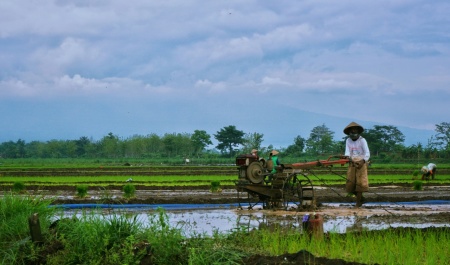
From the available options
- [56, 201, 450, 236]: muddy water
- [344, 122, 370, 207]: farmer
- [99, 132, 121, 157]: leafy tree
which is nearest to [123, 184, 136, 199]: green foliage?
[56, 201, 450, 236]: muddy water

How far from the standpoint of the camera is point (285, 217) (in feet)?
42.3

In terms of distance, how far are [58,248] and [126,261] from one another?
1.14 m

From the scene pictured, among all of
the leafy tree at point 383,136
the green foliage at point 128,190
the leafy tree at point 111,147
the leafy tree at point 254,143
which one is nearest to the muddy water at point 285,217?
the green foliage at point 128,190

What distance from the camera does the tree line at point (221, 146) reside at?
70250 millimetres

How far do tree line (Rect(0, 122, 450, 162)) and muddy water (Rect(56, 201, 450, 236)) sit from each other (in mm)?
45856

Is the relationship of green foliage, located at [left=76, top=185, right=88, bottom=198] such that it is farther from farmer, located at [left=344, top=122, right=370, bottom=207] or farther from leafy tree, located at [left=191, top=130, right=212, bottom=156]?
leafy tree, located at [left=191, top=130, right=212, bottom=156]

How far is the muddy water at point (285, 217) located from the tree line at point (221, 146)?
150 feet

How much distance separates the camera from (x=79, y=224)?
720 cm

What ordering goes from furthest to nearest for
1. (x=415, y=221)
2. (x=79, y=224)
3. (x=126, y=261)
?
(x=415, y=221) < (x=79, y=224) < (x=126, y=261)

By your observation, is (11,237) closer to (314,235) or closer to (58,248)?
(58,248)

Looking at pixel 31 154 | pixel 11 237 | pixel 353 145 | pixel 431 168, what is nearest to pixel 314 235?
pixel 11 237

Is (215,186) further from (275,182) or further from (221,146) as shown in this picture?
(221,146)

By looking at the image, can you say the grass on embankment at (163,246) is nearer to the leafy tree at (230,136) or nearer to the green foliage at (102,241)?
the green foliage at (102,241)

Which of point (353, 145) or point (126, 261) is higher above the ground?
point (353, 145)
